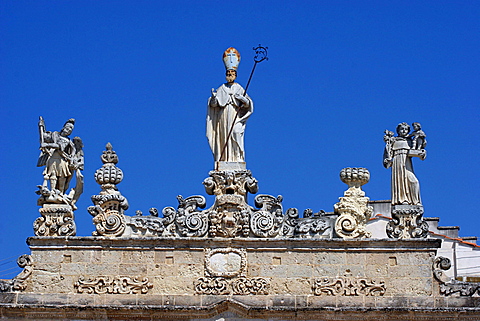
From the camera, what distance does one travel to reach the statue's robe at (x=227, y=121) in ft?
79.7

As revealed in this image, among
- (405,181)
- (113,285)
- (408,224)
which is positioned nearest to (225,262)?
(113,285)

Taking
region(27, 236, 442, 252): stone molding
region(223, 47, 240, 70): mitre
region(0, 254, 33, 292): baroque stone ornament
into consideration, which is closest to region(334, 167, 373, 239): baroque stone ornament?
region(27, 236, 442, 252): stone molding

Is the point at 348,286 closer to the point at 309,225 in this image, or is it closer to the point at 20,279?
the point at 309,225

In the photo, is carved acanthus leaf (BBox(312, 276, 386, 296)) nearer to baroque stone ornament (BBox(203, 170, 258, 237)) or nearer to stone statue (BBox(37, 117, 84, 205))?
baroque stone ornament (BBox(203, 170, 258, 237))

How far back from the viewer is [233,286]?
2336cm

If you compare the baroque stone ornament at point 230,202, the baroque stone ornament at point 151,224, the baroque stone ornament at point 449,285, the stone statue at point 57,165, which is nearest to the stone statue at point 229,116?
the baroque stone ornament at point 230,202

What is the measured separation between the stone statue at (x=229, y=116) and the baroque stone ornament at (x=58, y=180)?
269cm

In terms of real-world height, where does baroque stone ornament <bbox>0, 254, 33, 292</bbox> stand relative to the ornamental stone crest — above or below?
below

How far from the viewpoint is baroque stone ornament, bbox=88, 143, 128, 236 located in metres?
23.9

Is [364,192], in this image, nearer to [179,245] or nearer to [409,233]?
[409,233]

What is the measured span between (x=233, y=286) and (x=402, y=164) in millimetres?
3961

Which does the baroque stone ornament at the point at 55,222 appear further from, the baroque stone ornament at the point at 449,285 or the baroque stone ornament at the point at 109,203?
the baroque stone ornament at the point at 449,285

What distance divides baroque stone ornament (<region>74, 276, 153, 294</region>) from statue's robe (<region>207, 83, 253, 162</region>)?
2.81m

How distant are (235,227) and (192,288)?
1.39 metres
